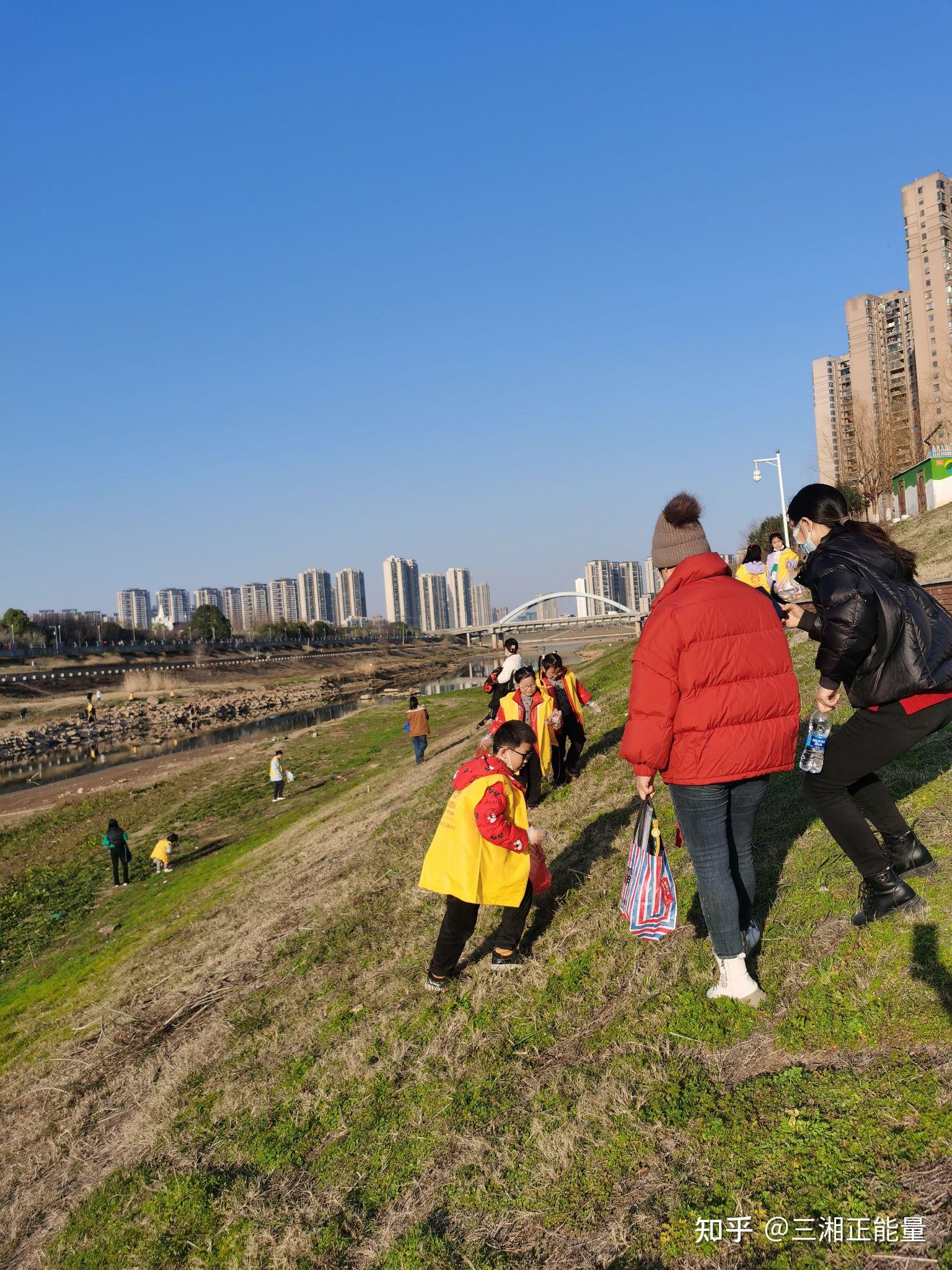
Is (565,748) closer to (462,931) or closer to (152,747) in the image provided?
(462,931)

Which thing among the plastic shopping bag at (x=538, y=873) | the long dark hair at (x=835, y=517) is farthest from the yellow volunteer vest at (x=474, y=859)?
the long dark hair at (x=835, y=517)

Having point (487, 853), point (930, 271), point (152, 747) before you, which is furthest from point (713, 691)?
point (930, 271)

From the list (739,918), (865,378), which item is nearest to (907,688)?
(739,918)

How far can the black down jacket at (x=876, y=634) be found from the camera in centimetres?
358

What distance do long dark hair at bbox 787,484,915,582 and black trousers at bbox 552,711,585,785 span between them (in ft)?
16.8

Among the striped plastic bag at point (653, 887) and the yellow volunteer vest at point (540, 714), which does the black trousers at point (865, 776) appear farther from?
the yellow volunteer vest at point (540, 714)

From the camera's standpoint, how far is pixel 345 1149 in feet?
13.4

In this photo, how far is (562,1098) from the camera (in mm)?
3795

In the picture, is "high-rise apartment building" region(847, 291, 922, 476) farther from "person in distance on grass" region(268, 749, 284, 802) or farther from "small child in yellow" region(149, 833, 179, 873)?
"small child in yellow" region(149, 833, 179, 873)

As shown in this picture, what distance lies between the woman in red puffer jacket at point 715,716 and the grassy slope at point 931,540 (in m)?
14.0

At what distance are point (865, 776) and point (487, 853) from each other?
2256 millimetres

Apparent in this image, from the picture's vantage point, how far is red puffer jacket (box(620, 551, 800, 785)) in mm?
3543

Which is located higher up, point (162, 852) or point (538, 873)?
point (538, 873)

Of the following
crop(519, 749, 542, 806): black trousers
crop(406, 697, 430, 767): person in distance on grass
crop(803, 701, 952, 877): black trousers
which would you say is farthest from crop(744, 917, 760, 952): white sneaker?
crop(406, 697, 430, 767): person in distance on grass
